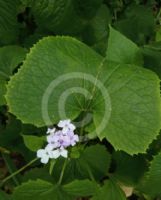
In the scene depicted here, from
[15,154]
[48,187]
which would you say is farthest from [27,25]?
[48,187]

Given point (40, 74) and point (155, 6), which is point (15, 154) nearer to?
point (40, 74)

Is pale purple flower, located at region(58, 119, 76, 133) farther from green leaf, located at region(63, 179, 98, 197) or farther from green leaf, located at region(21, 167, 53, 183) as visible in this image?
green leaf, located at region(21, 167, 53, 183)

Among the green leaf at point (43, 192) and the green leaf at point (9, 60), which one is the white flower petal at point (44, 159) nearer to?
the green leaf at point (43, 192)

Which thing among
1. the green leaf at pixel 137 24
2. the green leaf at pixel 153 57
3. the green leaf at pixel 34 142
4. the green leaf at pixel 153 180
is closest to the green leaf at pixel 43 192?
the green leaf at pixel 34 142

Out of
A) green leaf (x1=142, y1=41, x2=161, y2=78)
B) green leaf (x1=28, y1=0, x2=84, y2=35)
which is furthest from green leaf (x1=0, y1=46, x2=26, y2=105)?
green leaf (x1=142, y1=41, x2=161, y2=78)

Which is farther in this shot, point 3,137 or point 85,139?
point 3,137
